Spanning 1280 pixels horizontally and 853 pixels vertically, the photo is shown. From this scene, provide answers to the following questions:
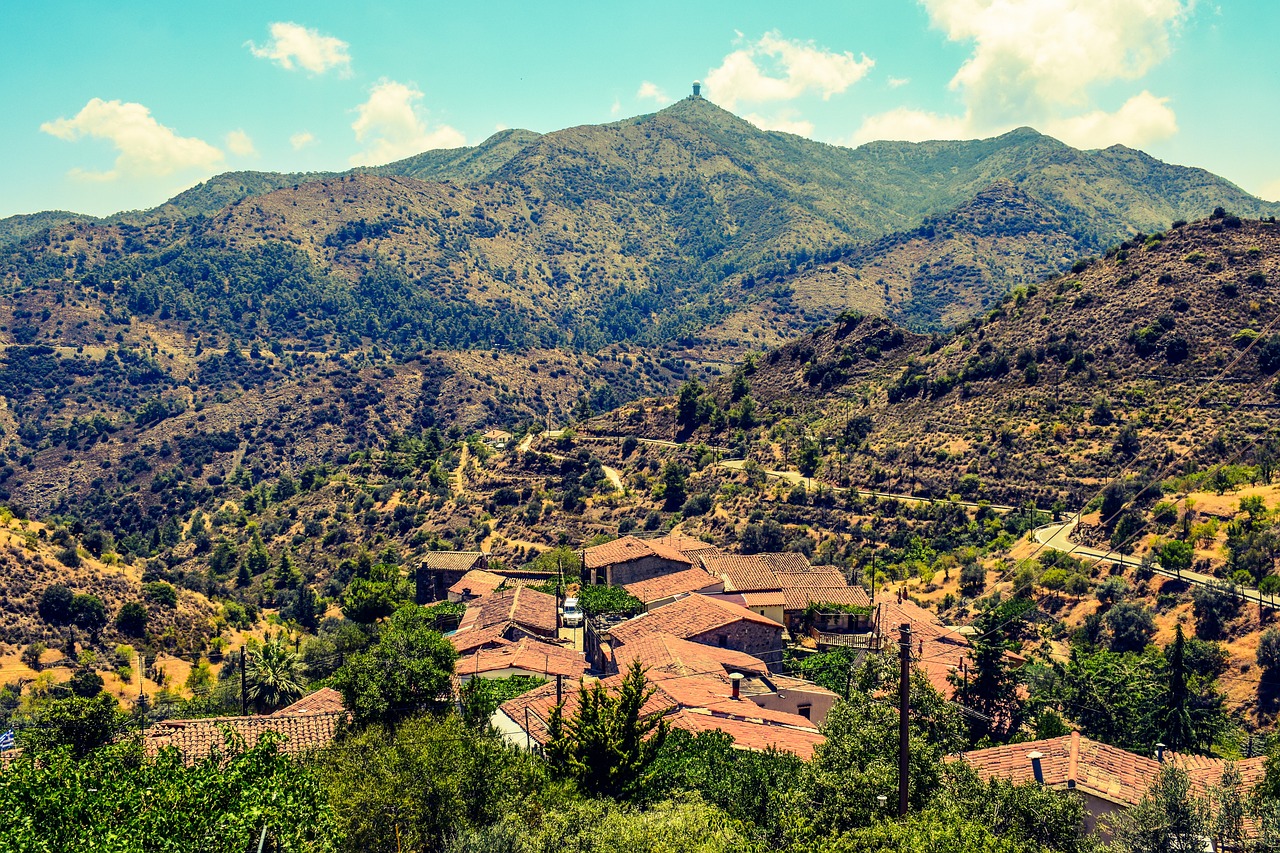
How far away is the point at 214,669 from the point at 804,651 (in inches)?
1536

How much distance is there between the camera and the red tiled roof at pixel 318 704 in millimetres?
41969

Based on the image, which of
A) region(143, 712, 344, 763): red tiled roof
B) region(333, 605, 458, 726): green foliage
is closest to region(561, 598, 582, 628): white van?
region(143, 712, 344, 763): red tiled roof

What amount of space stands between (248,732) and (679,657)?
1799 centimetres

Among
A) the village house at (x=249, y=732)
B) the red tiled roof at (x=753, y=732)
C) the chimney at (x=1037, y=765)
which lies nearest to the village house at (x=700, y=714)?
the red tiled roof at (x=753, y=732)

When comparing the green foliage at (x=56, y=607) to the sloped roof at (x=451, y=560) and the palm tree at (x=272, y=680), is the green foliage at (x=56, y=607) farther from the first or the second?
the sloped roof at (x=451, y=560)

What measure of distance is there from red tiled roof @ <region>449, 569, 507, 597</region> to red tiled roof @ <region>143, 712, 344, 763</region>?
98.0 ft

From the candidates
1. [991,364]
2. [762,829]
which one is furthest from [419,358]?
[762,829]

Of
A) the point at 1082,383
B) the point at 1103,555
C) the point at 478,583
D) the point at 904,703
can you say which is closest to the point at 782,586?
the point at 1103,555

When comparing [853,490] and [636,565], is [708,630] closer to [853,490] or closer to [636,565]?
[636,565]

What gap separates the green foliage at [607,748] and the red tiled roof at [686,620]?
20876 mm

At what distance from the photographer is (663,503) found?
318 ft

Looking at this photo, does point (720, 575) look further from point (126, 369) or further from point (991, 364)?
point (126, 369)

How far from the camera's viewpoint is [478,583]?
7025cm

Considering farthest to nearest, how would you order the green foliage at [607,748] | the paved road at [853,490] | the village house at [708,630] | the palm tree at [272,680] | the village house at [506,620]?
the paved road at [853,490]
the village house at [506,620]
the village house at [708,630]
the palm tree at [272,680]
the green foliage at [607,748]
